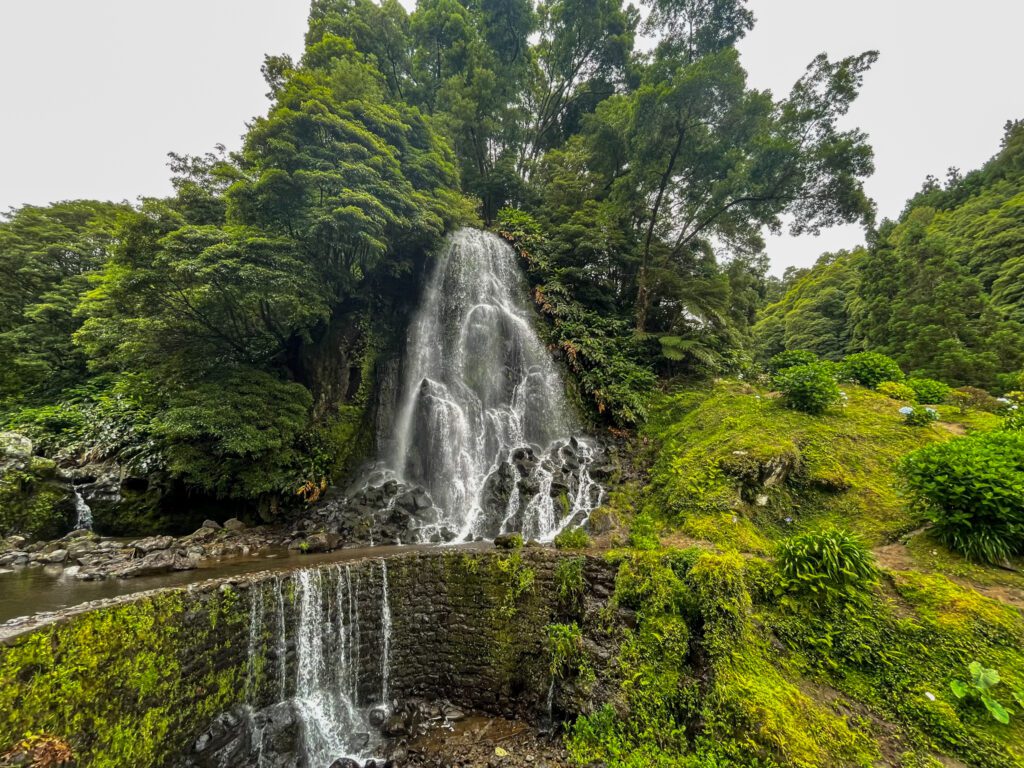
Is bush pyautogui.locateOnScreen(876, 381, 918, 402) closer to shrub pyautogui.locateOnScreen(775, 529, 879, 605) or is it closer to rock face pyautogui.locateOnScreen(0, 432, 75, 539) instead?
shrub pyautogui.locateOnScreen(775, 529, 879, 605)

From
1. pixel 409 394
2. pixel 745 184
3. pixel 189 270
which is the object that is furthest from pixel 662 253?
pixel 189 270

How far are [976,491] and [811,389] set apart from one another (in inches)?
172

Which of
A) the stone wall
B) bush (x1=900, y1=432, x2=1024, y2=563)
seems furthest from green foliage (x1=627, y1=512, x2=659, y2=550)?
bush (x1=900, y1=432, x2=1024, y2=563)

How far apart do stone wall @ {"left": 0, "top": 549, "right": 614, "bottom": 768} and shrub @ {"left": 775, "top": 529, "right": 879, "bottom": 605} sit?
2.46 m

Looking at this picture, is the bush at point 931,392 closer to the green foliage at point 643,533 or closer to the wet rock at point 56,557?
the green foliage at point 643,533

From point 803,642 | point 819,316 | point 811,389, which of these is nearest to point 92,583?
point 803,642

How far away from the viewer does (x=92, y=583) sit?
5.79 m

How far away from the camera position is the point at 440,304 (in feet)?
47.1

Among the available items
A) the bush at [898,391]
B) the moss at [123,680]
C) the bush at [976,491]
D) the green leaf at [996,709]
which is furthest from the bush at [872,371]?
the moss at [123,680]

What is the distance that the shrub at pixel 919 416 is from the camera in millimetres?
7574

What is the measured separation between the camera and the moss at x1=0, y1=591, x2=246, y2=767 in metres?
3.36

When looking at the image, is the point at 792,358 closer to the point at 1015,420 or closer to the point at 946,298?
the point at 1015,420

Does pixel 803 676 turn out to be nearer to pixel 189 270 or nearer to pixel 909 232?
pixel 189 270

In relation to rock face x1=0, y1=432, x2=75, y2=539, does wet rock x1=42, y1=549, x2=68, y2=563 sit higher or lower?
lower
